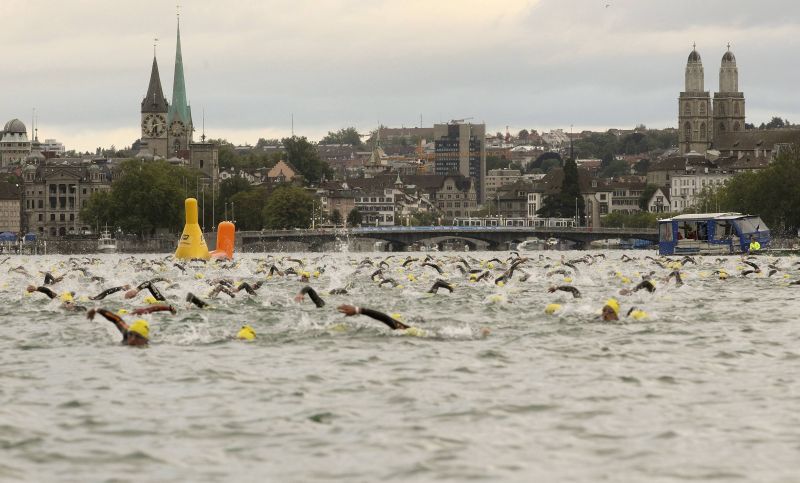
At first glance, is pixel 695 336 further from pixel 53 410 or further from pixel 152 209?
pixel 152 209

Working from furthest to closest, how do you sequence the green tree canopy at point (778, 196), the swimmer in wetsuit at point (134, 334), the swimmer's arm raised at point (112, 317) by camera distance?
the green tree canopy at point (778, 196), the swimmer in wetsuit at point (134, 334), the swimmer's arm raised at point (112, 317)

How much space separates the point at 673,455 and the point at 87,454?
22.6 feet

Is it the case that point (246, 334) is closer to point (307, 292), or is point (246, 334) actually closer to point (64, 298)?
point (307, 292)

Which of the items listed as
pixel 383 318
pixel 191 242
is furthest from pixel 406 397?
pixel 191 242

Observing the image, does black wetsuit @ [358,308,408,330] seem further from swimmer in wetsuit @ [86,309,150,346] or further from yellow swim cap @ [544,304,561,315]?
yellow swim cap @ [544,304,561,315]

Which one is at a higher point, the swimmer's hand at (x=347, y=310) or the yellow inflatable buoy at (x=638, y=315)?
the swimmer's hand at (x=347, y=310)

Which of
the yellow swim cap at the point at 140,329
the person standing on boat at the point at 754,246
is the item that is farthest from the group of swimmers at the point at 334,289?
the person standing on boat at the point at 754,246

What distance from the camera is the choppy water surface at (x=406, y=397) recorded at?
1934 centimetres

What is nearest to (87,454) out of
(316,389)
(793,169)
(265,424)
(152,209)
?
(265,424)

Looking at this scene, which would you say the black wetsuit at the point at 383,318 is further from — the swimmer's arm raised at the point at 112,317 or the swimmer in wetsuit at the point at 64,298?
the swimmer in wetsuit at the point at 64,298

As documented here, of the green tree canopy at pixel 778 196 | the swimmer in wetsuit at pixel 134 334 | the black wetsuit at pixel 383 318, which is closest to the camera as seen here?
the black wetsuit at pixel 383 318

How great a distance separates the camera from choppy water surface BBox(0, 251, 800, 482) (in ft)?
63.5

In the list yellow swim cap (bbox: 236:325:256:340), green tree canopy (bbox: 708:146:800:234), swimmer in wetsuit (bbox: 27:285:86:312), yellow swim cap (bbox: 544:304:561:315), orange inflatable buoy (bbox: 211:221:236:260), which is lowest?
yellow swim cap (bbox: 236:325:256:340)

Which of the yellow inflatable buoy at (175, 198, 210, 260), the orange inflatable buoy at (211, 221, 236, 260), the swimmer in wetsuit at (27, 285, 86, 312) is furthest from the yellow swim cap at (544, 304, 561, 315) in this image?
the orange inflatable buoy at (211, 221, 236, 260)
